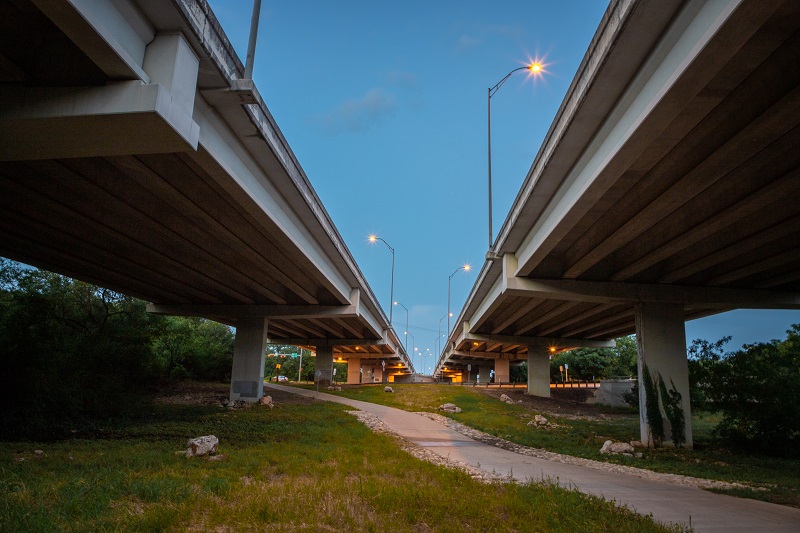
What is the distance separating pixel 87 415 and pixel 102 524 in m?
14.6

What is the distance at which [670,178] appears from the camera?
1080 cm

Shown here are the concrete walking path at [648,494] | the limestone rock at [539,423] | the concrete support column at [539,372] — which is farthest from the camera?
the concrete support column at [539,372]

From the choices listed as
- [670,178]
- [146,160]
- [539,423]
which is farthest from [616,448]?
[146,160]

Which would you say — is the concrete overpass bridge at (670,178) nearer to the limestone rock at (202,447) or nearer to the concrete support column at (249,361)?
the limestone rock at (202,447)

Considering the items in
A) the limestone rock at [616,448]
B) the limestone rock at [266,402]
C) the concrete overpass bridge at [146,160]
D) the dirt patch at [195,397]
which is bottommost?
the dirt patch at [195,397]

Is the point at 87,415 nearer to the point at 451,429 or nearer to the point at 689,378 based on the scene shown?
the point at 451,429

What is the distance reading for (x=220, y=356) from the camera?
4666cm

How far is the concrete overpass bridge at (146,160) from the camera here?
6.82m

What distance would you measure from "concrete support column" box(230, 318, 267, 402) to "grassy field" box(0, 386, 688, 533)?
57.2 ft

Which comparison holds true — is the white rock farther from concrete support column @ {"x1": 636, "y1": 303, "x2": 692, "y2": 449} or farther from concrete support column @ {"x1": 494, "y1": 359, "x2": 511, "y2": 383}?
concrete support column @ {"x1": 494, "y1": 359, "x2": 511, "y2": 383}

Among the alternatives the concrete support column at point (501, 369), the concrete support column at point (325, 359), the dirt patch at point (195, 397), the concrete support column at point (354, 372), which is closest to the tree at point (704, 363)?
the dirt patch at point (195, 397)

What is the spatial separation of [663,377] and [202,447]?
16.8 metres

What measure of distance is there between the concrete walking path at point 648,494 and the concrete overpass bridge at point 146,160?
8349 millimetres

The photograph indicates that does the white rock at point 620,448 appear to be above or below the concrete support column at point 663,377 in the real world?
below
